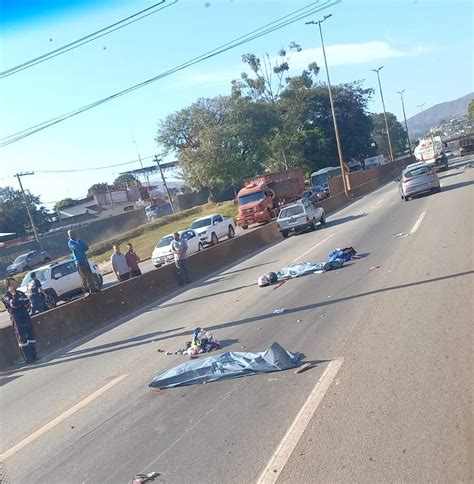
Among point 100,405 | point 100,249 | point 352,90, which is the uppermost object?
point 352,90

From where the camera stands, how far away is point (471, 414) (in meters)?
4.77

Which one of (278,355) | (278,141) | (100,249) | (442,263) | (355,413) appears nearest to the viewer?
(355,413)

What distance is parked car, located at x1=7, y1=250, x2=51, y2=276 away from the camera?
49.2 meters

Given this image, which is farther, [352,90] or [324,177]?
[352,90]

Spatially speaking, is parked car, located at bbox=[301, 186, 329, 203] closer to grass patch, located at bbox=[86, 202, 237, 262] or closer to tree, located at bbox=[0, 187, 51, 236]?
grass patch, located at bbox=[86, 202, 237, 262]

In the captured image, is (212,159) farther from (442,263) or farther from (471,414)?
(471,414)

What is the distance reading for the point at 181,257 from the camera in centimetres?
1909

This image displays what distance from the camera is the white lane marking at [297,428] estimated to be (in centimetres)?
445

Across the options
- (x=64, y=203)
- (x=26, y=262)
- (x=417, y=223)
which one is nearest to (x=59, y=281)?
(x=417, y=223)

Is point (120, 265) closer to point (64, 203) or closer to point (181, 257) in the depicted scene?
point (181, 257)

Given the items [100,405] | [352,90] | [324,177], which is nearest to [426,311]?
[100,405]

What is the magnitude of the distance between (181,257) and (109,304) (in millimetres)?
3981

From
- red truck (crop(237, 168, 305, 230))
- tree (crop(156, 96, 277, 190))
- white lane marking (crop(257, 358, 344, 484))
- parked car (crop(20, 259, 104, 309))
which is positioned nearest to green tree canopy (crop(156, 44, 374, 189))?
tree (crop(156, 96, 277, 190))

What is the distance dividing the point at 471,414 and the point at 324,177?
59856mm
